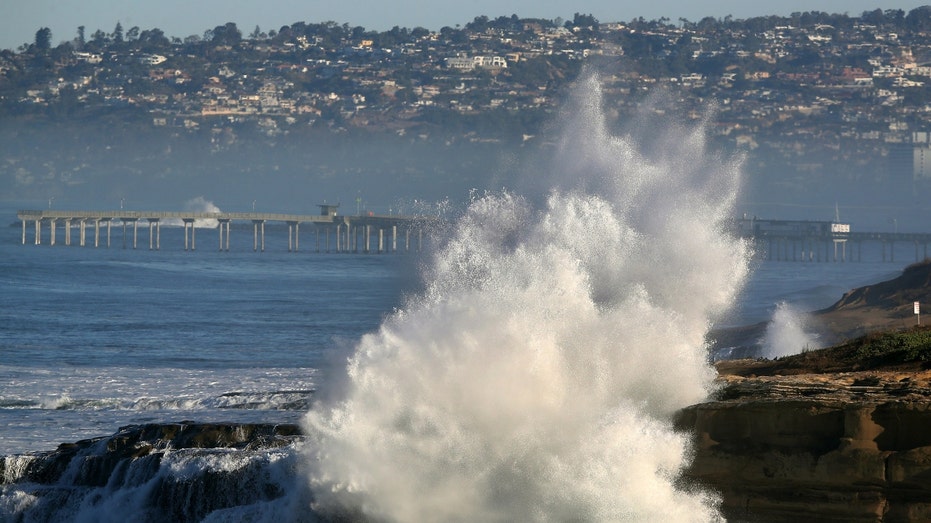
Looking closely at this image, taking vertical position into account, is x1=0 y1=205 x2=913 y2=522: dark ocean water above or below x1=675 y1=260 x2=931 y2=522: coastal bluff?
below

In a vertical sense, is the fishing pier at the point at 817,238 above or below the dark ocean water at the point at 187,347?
below

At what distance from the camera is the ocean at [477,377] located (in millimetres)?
20953

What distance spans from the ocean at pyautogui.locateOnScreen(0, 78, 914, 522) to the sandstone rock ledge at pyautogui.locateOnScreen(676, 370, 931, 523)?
1.40 ft

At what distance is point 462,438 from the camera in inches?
837

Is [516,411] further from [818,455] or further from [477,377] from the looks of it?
[818,455]

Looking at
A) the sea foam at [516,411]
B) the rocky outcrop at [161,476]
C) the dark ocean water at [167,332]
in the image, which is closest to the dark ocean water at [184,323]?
the dark ocean water at [167,332]

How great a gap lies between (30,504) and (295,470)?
16.1ft

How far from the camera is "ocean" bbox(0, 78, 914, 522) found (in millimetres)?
20953

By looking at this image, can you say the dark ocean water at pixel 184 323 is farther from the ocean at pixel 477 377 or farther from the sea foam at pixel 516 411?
the sea foam at pixel 516 411

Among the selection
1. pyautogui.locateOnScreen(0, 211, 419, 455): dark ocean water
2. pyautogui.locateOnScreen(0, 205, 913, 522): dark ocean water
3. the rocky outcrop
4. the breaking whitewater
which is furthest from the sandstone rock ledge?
pyautogui.locateOnScreen(0, 211, 419, 455): dark ocean water

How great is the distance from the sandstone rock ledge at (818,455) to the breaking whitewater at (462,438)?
0.39 m

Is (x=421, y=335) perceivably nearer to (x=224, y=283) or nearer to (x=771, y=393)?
(x=771, y=393)

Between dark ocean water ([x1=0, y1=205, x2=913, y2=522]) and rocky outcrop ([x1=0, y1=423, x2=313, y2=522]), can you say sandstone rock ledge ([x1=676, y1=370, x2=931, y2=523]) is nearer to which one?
dark ocean water ([x1=0, y1=205, x2=913, y2=522])

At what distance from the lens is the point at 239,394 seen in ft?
123
